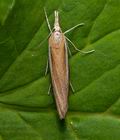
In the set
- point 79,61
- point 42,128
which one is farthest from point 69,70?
point 42,128

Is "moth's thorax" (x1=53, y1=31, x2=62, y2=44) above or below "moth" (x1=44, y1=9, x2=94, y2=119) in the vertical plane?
above

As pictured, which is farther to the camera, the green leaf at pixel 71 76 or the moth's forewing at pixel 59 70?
the moth's forewing at pixel 59 70

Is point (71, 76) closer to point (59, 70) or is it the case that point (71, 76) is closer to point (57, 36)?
point (59, 70)

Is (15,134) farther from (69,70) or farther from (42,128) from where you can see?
(69,70)

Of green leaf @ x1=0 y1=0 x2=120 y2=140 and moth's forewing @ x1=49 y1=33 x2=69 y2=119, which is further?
moth's forewing @ x1=49 y1=33 x2=69 y2=119

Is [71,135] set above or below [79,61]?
below
